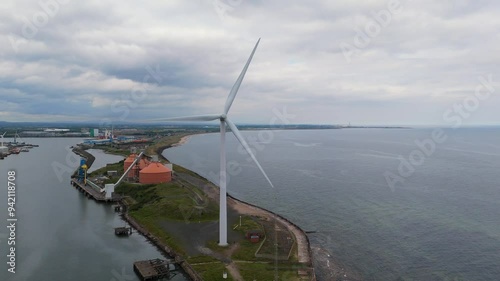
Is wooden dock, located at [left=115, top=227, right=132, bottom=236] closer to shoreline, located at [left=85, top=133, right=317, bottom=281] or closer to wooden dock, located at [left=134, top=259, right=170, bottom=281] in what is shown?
shoreline, located at [left=85, top=133, right=317, bottom=281]

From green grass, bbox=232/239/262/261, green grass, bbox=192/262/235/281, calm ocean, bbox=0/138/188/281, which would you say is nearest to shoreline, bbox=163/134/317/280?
green grass, bbox=232/239/262/261

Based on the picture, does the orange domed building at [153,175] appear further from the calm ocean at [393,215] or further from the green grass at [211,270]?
the green grass at [211,270]

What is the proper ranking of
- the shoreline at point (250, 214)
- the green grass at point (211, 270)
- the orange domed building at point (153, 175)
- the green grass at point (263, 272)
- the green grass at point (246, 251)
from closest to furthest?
the green grass at point (263, 272) → the green grass at point (211, 270) → the shoreline at point (250, 214) → the green grass at point (246, 251) → the orange domed building at point (153, 175)

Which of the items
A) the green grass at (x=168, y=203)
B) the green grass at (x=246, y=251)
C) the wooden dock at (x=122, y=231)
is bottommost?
the wooden dock at (x=122, y=231)

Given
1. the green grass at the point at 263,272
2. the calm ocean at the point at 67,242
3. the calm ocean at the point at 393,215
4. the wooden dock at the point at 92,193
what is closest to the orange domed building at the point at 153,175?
the wooden dock at the point at 92,193

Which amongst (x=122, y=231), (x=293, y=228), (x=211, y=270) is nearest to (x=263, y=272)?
(x=211, y=270)

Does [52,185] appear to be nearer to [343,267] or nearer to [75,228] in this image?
[75,228]

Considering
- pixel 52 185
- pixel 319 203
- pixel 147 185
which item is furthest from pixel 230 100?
pixel 52 185

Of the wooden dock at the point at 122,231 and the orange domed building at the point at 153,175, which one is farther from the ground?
the orange domed building at the point at 153,175
